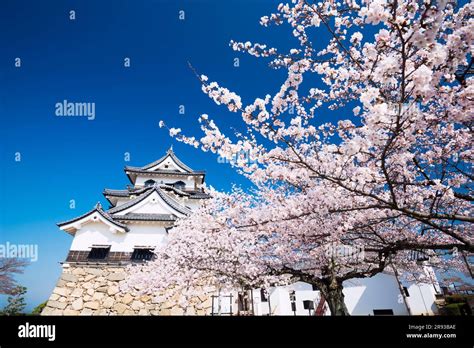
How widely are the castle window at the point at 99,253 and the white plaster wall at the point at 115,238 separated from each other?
25cm

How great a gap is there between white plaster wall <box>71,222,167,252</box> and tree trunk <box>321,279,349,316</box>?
29.6 ft

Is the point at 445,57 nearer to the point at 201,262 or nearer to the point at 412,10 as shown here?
the point at 412,10

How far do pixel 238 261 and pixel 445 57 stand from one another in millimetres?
6802

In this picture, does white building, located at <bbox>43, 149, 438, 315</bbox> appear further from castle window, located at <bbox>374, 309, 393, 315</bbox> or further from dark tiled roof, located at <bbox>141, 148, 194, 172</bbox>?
dark tiled roof, located at <bbox>141, 148, 194, 172</bbox>

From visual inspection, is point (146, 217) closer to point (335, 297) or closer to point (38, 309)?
point (38, 309)

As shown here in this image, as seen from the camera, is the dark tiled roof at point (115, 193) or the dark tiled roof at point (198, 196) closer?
the dark tiled roof at point (115, 193)

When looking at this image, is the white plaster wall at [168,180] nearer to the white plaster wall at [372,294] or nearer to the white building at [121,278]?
the white building at [121,278]

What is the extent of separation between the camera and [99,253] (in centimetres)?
1309

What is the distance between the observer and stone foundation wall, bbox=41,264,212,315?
11424mm

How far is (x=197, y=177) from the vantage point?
75.9ft

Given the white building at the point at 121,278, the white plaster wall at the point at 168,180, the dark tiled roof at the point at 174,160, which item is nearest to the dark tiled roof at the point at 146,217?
the white building at the point at 121,278

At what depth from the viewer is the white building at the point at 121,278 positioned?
11.7 metres

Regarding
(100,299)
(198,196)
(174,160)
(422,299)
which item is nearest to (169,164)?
(174,160)
